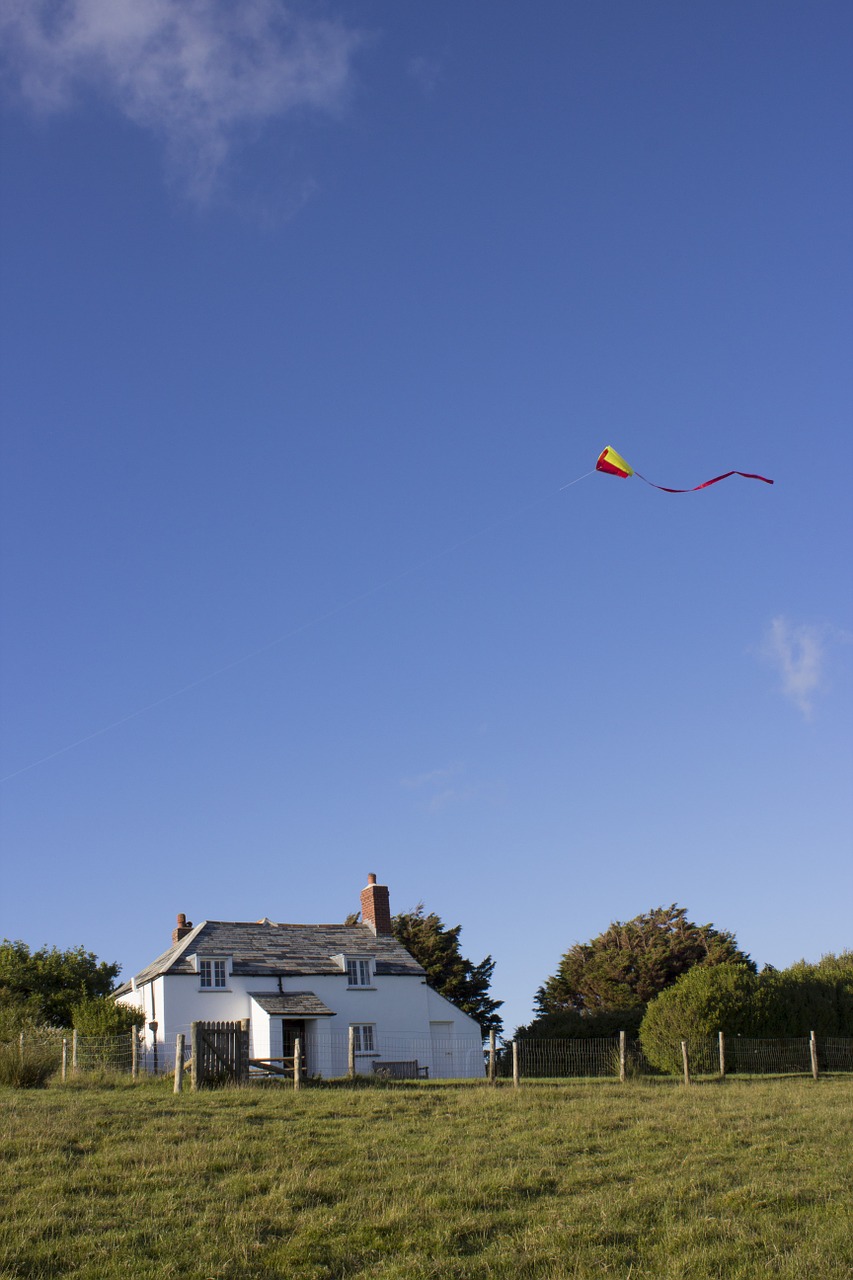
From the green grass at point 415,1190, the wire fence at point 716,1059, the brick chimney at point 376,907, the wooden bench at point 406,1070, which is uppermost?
the brick chimney at point 376,907

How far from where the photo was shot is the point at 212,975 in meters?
34.8

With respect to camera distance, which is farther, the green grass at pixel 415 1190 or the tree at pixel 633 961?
the tree at pixel 633 961

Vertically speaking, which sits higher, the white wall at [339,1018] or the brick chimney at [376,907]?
the brick chimney at [376,907]

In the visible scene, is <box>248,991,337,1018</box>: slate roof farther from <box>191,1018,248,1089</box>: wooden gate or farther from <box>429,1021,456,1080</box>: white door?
<box>191,1018,248,1089</box>: wooden gate

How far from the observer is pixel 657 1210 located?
37.4ft

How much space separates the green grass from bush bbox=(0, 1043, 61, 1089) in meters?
2.93

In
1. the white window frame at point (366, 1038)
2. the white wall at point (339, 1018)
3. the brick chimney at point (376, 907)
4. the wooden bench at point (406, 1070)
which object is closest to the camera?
the wooden bench at point (406, 1070)

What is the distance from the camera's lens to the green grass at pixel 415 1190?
9.59 metres

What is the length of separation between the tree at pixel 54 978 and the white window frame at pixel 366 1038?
13635mm

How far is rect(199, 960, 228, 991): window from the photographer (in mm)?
34531

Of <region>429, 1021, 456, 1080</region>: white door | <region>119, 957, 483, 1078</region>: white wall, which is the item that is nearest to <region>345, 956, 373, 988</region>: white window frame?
<region>119, 957, 483, 1078</region>: white wall

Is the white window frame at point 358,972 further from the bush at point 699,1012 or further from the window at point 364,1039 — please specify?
the bush at point 699,1012

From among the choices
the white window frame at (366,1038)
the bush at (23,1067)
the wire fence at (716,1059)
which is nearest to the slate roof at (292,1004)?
the white window frame at (366,1038)

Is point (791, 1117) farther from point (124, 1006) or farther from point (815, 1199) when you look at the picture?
point (124, 1006)
